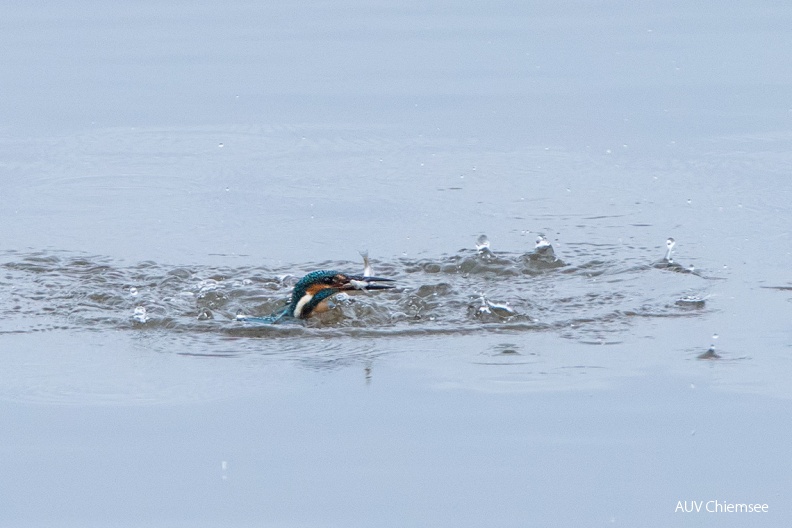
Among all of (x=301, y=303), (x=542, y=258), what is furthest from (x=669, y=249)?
(x=301, y=303)

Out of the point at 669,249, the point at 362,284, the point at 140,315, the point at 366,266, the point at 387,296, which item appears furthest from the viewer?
the point at 669,249

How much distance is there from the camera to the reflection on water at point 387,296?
26.1 ft

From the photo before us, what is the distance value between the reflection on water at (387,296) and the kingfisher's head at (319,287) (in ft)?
0.31

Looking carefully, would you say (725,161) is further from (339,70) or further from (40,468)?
(40,468)

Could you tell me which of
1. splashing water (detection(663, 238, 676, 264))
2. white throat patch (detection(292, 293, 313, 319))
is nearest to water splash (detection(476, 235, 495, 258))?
splashing water (detection(663, 238, 676, 264))

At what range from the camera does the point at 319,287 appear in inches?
323

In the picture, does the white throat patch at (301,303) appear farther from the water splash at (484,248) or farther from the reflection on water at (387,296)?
the water splash at (484,248)

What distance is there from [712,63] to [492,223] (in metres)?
5.42

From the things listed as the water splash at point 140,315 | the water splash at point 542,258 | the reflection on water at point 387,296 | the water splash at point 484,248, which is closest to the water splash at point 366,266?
the reflection on water at point 387,296

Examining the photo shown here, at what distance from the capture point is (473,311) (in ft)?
26.7

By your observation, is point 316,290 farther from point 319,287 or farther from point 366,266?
point 366,266

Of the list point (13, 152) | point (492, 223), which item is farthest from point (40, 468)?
point (13, 152)

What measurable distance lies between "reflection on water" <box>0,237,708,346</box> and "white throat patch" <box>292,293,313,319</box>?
0.10m

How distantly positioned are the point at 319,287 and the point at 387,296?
1.73 ft
